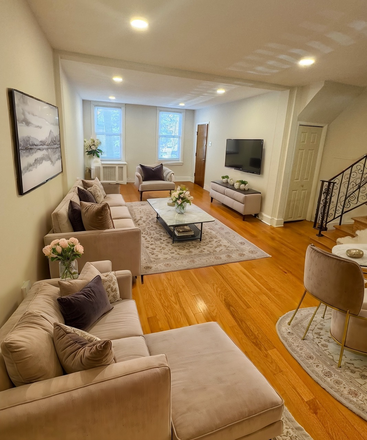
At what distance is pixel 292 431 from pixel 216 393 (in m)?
0.67

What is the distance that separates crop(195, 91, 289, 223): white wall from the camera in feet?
15.5

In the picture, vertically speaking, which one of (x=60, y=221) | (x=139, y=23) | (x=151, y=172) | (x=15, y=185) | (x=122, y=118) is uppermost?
(x=139, y=23)

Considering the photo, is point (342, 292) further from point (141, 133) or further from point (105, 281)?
point (141, 133)

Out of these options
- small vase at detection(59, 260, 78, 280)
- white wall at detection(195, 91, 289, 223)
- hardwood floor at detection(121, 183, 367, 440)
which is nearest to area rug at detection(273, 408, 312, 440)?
hardwood floor at detection(121, 183, 367, 440)

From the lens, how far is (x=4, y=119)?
163 cm

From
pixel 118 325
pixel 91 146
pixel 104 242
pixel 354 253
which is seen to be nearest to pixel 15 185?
pixel 104 242

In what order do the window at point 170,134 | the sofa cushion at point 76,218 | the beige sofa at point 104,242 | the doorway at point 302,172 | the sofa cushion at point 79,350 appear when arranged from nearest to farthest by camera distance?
1. the sofa cushion at point 79,350
2. the beige sofa at point 104,242
3. the sofa cushion at point 76,218
4. the doorway at point 302,172
5. the window at point 170,134

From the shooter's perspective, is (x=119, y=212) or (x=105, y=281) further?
(x=119, y=212)

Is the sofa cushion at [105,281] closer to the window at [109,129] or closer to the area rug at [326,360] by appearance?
the area rug at [326,360]

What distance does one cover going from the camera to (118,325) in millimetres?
1573

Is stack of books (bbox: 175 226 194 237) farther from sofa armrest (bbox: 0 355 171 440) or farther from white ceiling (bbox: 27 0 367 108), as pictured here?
sofa armrest (bbox: 0 355 171 440)

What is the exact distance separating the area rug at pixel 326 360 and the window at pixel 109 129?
7.27 m

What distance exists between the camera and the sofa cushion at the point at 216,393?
3.50 feet

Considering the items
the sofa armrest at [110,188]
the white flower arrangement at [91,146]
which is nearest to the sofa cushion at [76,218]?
the sofa armrest at [110,188]
